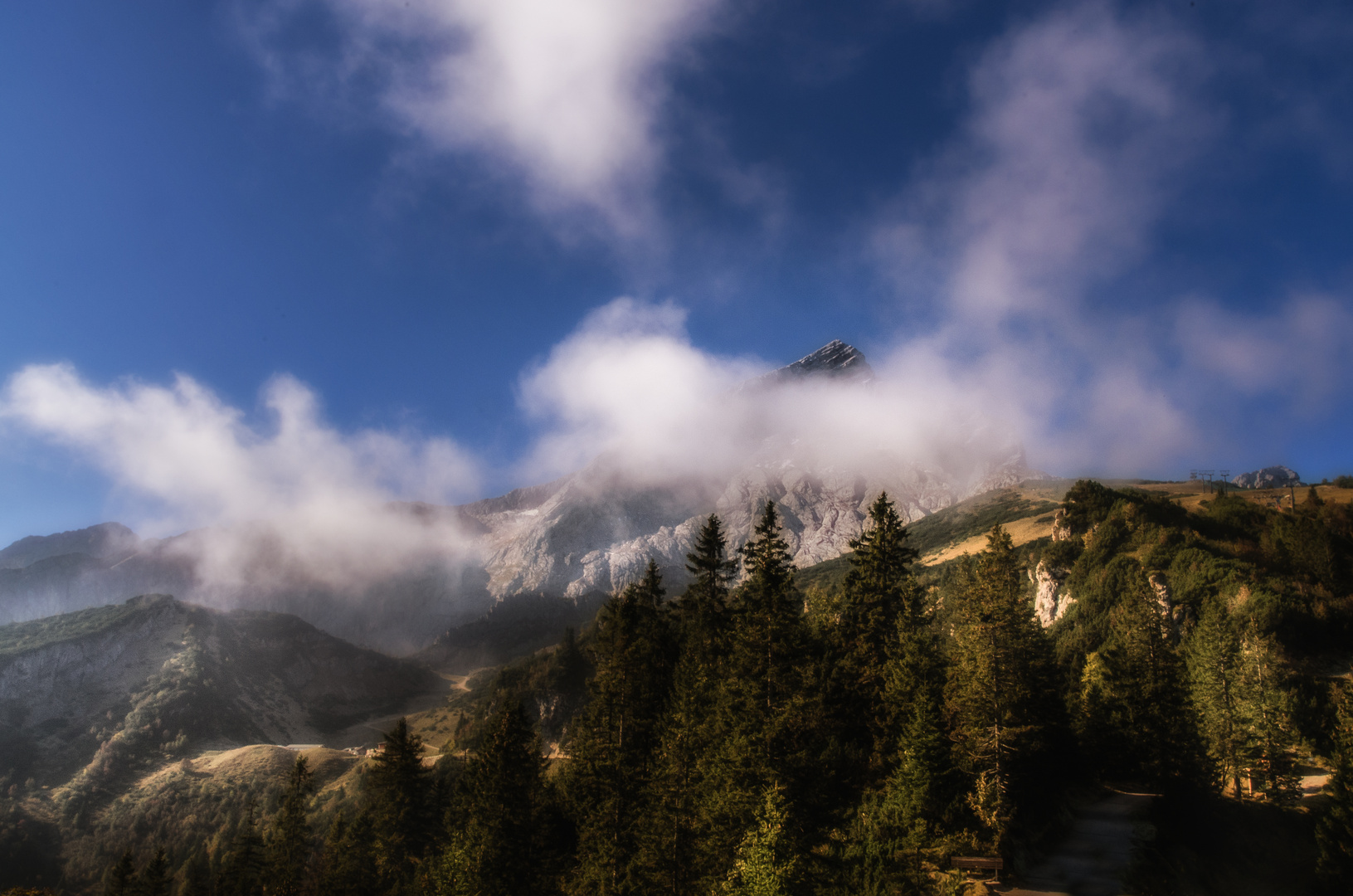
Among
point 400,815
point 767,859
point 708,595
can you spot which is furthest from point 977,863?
point 400,815

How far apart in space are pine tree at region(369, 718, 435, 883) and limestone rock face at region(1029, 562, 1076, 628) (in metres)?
93.8

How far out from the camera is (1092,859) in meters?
36.9

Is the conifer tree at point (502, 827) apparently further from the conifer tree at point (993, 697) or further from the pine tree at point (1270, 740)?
the pine tree at point (1270, 740)

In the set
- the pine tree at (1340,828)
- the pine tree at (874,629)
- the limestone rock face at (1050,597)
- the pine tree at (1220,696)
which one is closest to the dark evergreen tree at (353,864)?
the pine tree at (874,629)

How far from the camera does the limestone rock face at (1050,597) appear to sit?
10700 centimetres

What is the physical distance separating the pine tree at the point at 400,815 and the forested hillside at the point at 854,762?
0.21 m

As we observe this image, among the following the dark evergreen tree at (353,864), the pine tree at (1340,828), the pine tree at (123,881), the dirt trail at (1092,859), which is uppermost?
the pine tree at (1340,828)

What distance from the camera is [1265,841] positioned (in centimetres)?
4200

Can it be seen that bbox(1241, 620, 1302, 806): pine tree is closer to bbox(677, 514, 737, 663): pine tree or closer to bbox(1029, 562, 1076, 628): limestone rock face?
bbox(677, 514, 737, 663): pine tree

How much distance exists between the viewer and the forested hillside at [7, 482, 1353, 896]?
32.7 meters

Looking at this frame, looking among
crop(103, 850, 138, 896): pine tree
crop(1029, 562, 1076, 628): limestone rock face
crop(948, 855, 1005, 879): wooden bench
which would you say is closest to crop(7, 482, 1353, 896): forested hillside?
crop(103, 850, 138, 896): pine tree

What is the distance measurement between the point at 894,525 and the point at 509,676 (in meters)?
135

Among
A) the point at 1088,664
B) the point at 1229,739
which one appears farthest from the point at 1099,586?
the point at 1229,739

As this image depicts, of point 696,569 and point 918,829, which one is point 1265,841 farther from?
point 696,569
